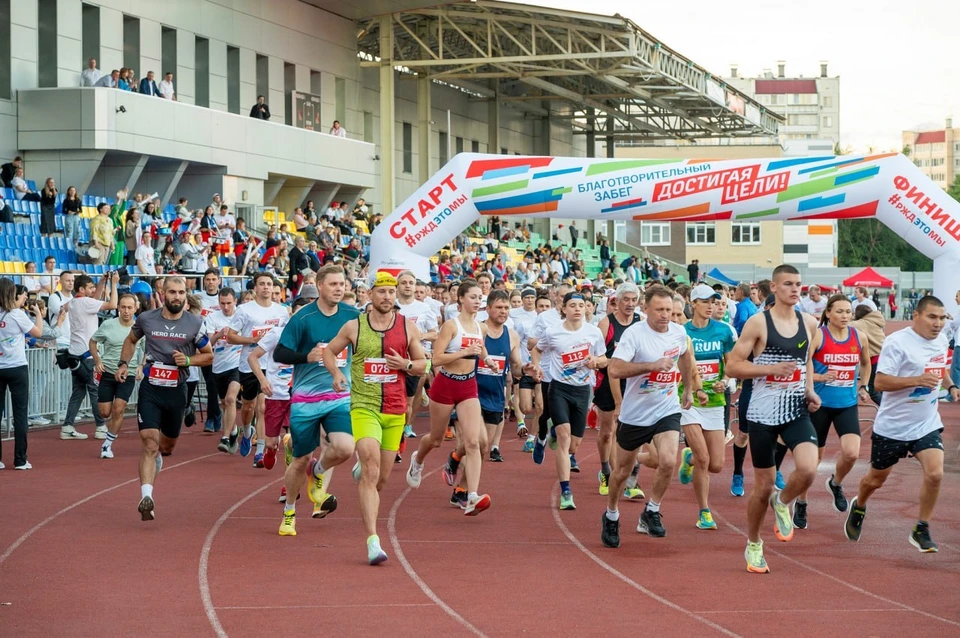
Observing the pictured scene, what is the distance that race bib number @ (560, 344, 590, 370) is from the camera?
1214cm

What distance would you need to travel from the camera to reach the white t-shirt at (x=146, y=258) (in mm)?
23891

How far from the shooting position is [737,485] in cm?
1282

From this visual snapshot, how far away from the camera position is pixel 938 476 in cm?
948

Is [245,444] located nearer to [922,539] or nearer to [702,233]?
[922,539]

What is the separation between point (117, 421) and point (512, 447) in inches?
212

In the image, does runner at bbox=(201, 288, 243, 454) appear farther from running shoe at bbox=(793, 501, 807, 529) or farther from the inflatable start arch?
running shoe at bbox=(793, 501, 807, 529)

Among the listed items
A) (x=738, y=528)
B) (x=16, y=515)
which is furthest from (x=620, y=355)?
(x=16, y=515)

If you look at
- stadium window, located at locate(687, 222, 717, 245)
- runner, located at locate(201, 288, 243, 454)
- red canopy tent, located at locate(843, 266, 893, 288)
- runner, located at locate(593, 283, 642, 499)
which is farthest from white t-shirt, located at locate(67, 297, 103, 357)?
stadium window, located at locate(687, 222, 717, 245)

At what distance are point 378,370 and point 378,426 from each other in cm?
40

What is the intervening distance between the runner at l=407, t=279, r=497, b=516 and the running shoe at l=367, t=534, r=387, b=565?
1.53 metres

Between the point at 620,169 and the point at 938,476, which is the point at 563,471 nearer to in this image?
the point at 938,476

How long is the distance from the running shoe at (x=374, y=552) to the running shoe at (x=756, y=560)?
2483 mm

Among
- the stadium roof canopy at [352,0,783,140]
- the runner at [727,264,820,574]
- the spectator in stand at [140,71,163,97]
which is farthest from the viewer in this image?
the stadium roof canopy at [352,0,783,140]

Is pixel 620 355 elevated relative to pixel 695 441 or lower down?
elevated
